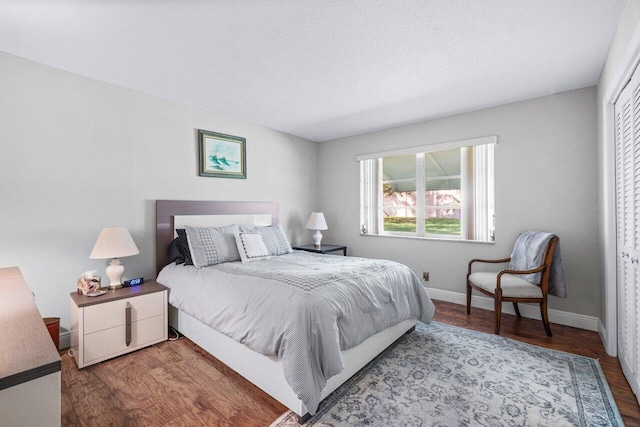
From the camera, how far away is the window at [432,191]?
11.9 feet

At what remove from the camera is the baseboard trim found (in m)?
2.94

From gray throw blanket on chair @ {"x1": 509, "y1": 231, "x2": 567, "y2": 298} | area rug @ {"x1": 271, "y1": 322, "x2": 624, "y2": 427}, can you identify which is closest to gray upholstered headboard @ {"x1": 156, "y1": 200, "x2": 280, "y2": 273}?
area rug @ {"x1": 271, "y1": 322, "x2": 624, "y2": 427}

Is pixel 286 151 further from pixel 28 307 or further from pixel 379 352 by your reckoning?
pixel 28 307

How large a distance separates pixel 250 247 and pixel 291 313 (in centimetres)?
144

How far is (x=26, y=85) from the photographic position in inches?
94.5

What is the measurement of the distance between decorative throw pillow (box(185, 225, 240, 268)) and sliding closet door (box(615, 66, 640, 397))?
10.1 feet

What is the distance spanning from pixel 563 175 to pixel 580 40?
1393mm

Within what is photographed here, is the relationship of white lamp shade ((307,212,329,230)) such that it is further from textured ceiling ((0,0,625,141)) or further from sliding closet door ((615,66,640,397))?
sliding closet door ((615,66,640,397))

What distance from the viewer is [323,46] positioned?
220 centimetres

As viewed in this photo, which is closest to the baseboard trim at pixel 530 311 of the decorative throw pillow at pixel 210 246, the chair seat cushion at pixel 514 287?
the chair seat cushion at pixel 514 287

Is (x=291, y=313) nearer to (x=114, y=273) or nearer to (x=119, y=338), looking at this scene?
(x=119, y=338)

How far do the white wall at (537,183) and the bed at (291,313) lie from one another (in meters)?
1.28

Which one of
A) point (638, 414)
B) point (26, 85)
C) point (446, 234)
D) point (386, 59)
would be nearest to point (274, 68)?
point (386, 59)

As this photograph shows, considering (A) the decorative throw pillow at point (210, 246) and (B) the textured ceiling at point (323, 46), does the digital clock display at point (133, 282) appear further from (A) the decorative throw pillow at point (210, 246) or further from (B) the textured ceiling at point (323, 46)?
(B) the textured ceiling at point (323, 46)
